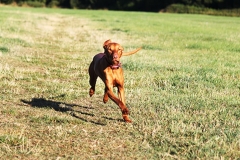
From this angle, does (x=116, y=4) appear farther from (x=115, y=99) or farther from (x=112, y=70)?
(x=115, y=99)

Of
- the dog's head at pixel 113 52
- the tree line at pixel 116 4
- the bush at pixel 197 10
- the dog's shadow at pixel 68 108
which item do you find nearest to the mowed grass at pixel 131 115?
the dog's shadow at pixel 68 108

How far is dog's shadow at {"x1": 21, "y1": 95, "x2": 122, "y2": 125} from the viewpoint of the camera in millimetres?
5870

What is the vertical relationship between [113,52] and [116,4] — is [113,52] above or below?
below

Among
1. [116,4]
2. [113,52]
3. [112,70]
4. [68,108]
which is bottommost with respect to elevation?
[68,108]

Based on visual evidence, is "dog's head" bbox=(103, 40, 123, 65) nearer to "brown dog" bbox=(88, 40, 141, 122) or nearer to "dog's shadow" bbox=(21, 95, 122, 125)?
"brown dog" bbox=(88, 40, 141, 122)

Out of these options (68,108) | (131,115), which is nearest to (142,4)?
(68,108)

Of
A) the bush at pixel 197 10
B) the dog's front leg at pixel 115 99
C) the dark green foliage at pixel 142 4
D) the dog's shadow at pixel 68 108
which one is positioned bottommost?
the dog's shadow at pixel 68 108

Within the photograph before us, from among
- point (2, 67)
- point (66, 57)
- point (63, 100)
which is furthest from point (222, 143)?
point (66, 57)

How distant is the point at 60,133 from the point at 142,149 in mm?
1176

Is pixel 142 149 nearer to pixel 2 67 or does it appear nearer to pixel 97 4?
pixel 2 67

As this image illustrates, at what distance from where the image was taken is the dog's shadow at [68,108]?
5.87 metres

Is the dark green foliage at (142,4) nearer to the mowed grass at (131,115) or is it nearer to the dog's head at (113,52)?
the mowed grass at (131,115)

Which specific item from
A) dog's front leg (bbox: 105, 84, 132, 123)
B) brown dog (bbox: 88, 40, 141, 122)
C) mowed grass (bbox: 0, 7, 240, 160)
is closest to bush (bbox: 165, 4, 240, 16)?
mowed grass (bbox: 0, 7, 240, 160)

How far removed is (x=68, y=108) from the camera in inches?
254
